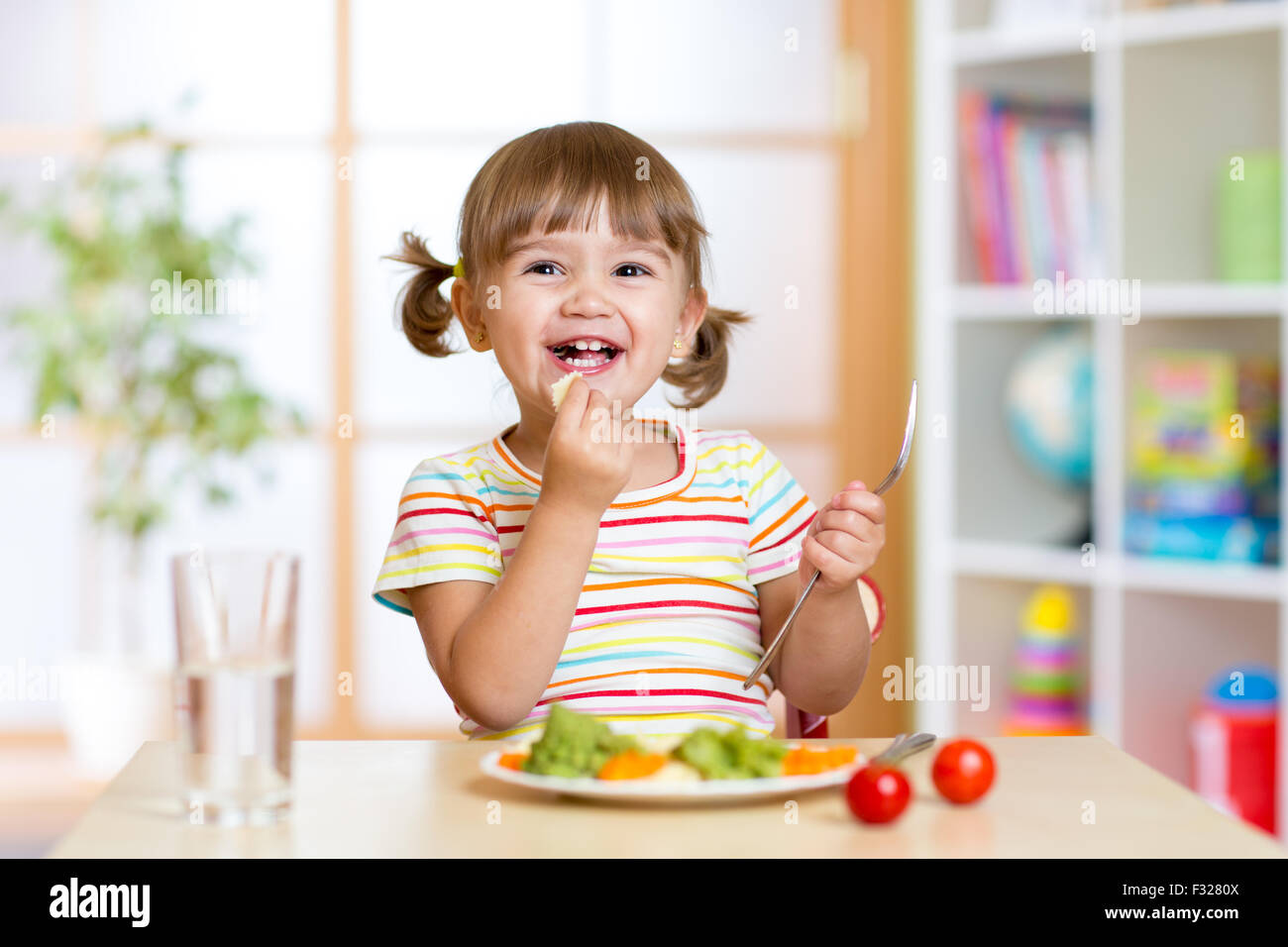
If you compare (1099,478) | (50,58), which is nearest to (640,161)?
(1099,478)

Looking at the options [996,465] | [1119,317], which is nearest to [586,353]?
[1119,317]

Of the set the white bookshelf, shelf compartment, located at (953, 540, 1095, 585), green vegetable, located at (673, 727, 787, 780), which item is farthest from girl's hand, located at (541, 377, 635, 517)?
shelf compartment, located at (953, 540, 1095, 585)

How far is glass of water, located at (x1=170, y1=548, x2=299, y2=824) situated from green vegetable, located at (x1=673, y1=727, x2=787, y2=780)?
0.72ft

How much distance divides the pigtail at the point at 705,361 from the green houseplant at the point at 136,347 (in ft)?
5.57

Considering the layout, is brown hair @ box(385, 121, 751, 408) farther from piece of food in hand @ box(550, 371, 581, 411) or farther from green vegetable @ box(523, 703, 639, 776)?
green vegetable @ box(523, 703, 639, 776)

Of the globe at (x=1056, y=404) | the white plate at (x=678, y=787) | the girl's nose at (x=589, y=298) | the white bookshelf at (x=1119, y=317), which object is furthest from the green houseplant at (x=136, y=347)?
the white plate at (x=678, y=787)

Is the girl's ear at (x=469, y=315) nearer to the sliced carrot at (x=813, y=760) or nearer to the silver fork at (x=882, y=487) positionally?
the silver fork at (x=882, y=487)

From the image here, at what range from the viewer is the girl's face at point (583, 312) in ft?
3.90

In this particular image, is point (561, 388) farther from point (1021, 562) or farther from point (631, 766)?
point (1021, 562)

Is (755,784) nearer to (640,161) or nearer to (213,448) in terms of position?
(640,161)

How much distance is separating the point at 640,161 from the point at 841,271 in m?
1.92

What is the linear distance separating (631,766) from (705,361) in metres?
0.78

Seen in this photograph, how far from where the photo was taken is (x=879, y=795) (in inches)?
28.6

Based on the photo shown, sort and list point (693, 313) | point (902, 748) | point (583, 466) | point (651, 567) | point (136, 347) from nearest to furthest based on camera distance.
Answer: point (902, 748)
point (583, 466)
point (651, 567)
point (693, 313)
point (136, 347)
